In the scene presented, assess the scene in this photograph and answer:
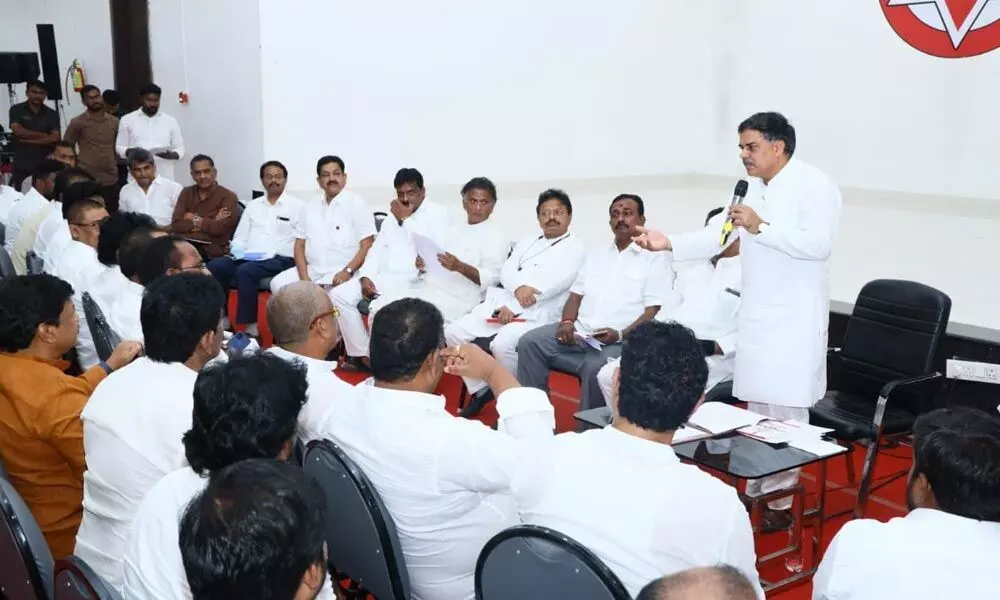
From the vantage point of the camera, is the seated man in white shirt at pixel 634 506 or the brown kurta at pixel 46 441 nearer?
the seated man in white shirt at pixel 634 506

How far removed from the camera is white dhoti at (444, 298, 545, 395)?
4594mm

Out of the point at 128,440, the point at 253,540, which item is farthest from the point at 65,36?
the point at 253,540

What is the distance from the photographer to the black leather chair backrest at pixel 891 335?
3562 mm

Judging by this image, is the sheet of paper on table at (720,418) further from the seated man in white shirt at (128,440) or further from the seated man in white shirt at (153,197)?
the seated man in white shirt at (153,197)

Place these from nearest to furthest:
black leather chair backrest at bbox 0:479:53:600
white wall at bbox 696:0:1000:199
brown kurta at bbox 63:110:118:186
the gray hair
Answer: black leather chair backrest at bbox 0:479:53:600 → the gray hair → white wall at bbox 696:0:1000:199 → brown kurta at bbox 63:110:118:186

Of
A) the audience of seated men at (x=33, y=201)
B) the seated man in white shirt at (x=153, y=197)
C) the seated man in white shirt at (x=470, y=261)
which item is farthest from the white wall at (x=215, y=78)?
the seated man in white shirt at (x=470, y=261)

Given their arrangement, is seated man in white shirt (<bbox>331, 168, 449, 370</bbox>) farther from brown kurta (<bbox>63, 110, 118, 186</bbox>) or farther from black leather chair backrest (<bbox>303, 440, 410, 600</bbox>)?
brown kurta (<bbox>63, 110, 118, 186</bbox>)

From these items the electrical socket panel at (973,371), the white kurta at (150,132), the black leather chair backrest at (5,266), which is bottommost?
the electrical socket panel at (973,371)

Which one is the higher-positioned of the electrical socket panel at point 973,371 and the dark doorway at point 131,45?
the dark doorway at point 131,45

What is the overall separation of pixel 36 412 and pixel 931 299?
3.24 m

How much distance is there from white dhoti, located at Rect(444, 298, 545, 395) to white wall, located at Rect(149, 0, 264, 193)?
10.9 ft

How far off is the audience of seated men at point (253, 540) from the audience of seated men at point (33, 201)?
16.3ft

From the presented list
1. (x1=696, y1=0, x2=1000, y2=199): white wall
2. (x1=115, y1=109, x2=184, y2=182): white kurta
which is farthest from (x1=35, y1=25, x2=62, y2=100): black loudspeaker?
(x1=696, y1=0, x2=1000, y2=199): white wall

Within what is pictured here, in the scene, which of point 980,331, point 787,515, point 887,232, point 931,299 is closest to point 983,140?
point 887,232
